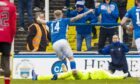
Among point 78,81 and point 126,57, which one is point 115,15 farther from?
point 78,81

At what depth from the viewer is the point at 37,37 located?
18.4 m

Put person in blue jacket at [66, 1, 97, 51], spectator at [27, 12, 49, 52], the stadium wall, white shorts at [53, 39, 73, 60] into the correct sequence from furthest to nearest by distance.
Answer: spectator at [27, 12, 49, 52], person in blue jacket at [66, 1, 97, 51], the stadium wall, white shorts at [53, 39, 73, 60]

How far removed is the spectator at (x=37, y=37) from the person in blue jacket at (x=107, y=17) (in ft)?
5.42

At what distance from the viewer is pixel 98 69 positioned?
674 inches

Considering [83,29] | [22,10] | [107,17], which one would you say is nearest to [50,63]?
[83,29]

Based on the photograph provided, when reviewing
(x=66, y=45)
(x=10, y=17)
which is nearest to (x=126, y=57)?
(x=66, y=45)

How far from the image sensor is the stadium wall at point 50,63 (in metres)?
18.1

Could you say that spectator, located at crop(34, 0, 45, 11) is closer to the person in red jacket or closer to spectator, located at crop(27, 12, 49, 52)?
spectator, located at crop(27, 12, 49, 52)

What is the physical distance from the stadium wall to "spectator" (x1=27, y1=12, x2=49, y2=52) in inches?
12.3

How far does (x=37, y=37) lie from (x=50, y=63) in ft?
2.92

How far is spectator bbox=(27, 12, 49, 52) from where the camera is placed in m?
18.4

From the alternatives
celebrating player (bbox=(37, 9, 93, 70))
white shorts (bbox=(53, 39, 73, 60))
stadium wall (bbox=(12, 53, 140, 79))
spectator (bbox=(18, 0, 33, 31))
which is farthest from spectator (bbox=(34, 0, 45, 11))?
white shorts (bbox=(53, 39, 73, 60))

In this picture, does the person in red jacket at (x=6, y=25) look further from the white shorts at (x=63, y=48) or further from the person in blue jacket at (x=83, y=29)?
the person in blue jacket at (x=83, y=29)

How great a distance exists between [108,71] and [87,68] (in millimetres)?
921
